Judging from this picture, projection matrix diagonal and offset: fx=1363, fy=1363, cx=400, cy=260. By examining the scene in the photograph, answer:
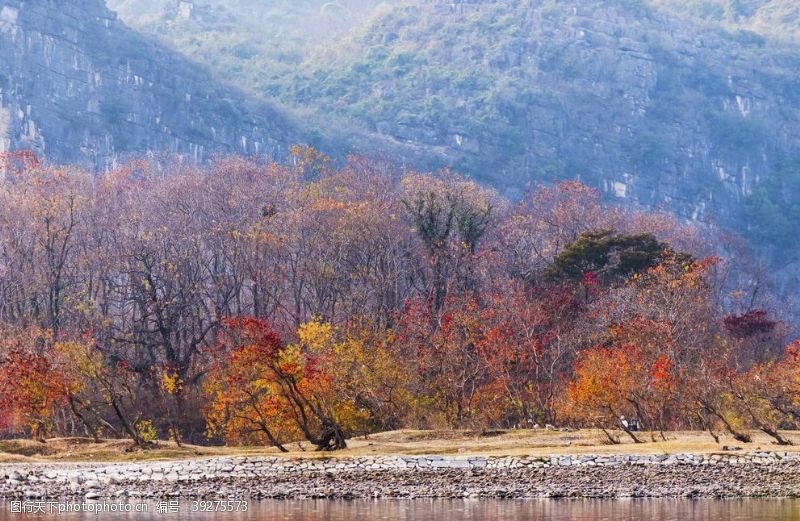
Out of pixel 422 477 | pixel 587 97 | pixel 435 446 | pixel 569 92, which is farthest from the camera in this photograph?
pixel 587 97

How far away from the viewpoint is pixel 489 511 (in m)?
32.9

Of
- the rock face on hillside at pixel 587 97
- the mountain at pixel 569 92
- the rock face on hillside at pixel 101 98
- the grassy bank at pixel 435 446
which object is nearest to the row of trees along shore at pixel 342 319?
the grassy bank at pixel 435 446

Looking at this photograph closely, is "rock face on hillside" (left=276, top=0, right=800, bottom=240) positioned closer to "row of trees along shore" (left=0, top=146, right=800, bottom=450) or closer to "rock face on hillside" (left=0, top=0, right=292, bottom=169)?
"rock face on hillside" (left=0, top=0, right=292, bottom=169)

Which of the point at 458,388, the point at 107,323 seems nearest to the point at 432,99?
the point at 107,323

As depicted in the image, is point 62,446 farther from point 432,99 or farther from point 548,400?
point 432,99

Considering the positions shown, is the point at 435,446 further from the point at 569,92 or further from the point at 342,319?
the point at 569,92

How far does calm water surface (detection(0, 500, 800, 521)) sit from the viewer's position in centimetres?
3131

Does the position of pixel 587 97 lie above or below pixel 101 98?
above

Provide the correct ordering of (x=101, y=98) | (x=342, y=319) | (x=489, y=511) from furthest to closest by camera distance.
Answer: (x=101, y=98), (x=342, y=319), (x=489, y=511)

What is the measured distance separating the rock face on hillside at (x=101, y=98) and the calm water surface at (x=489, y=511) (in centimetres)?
9295

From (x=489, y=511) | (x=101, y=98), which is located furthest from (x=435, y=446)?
(x=101, y=98)

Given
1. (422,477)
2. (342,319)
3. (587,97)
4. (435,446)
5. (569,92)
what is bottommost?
(422,477)

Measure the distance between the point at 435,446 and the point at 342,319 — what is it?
24.2 meters

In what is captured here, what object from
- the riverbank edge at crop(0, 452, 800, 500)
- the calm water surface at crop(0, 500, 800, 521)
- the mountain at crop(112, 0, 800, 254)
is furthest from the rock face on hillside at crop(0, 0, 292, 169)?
the calm water surface at crop(0, 500, 800, 521)
